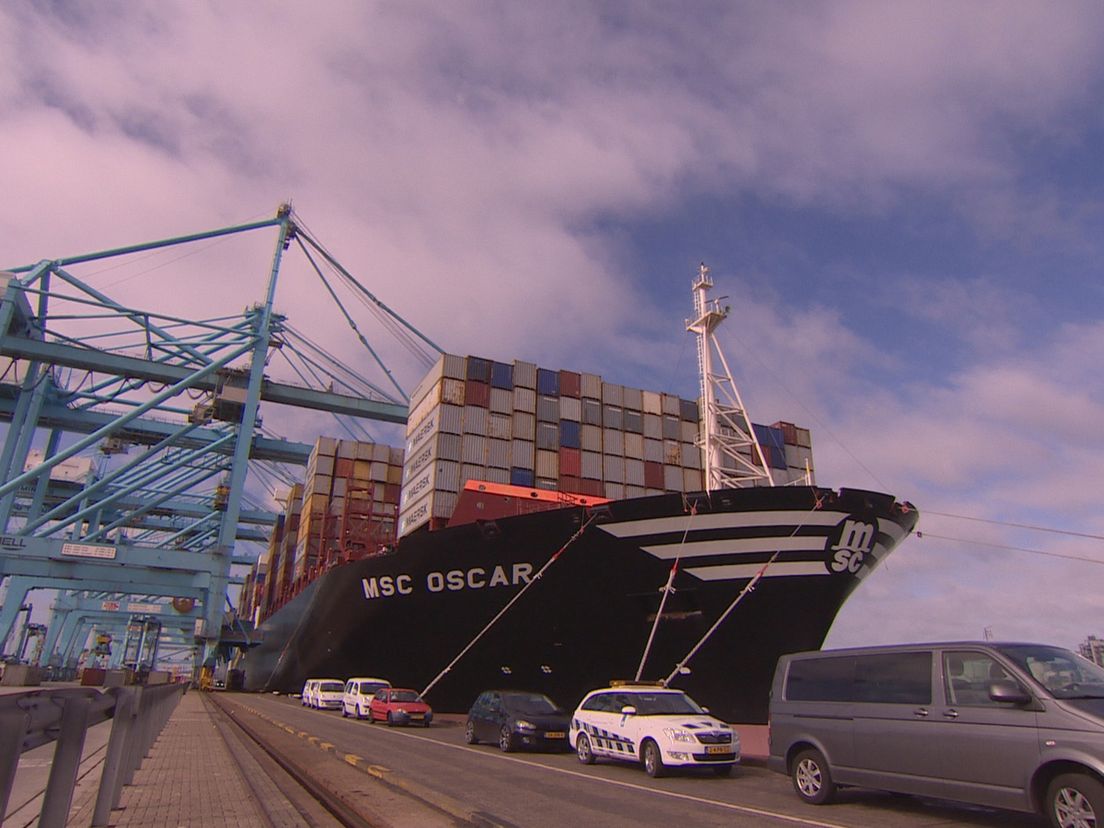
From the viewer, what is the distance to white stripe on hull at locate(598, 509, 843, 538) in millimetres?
15906

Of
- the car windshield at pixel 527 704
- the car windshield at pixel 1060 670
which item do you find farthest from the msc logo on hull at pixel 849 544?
the car windshield at pixel 1060 670

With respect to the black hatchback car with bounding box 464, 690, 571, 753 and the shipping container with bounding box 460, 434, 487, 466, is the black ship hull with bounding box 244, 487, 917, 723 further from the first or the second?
the shipping container with bounding box 460, 434, 487, 466

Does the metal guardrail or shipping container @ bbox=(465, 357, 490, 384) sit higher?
shipping container @ bbox=(465, 357, 490, 384)

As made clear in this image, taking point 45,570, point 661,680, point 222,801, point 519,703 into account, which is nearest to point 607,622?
point 661,680

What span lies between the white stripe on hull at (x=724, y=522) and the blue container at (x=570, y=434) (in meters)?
7.20

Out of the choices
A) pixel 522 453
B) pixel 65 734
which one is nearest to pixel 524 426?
pixel 522 453

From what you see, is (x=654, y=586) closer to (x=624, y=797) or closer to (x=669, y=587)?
(x=669, y=587)

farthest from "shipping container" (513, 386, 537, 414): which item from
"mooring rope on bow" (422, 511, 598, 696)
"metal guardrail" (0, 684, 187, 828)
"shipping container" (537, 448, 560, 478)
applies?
"metal guardrail" (0, 684, 187, 828)

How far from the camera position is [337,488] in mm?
39812

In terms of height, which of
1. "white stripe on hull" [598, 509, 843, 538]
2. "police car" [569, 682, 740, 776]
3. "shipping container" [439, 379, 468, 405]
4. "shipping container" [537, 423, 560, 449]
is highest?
"shipping container" [439, 379, 468, 405]

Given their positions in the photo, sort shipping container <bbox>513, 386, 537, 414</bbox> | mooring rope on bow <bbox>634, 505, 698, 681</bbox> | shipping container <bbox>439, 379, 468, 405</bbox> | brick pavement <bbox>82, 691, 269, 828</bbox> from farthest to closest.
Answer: shipping container <bbox>513, 386, 537, 414</bbox> < shipping container <bbox>439, 379, 468, 405</bbox> < mooring rope on bow <bbox>634, 505, 698, 681</bbox> < brick pavement <bbox>82, 691, 269, 828</bbox>

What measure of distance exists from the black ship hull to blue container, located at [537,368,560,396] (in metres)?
7.57

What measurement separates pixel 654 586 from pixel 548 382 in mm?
10170

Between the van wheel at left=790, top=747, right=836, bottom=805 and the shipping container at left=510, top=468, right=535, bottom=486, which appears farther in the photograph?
the shipping container at left=510, top=468, right=535, bottom=486
